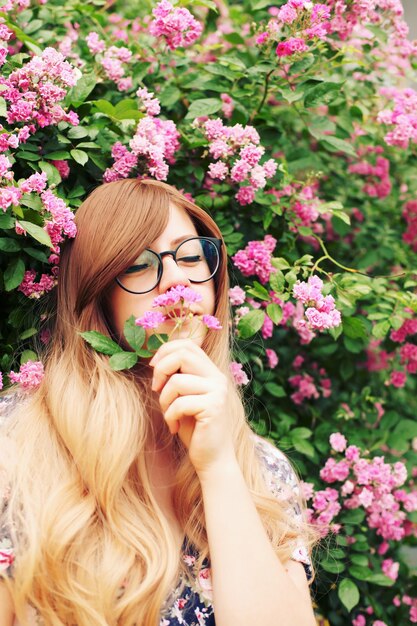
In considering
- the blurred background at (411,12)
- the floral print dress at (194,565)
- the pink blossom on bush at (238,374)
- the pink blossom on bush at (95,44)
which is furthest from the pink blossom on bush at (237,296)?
the blurred background at (411,12)

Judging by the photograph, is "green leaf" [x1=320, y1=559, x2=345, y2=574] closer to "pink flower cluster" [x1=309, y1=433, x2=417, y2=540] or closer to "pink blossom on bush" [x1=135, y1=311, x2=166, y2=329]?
"pink flower cluster" [x1=309, y1=433, x2=417, y2=540]

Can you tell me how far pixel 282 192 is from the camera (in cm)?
205

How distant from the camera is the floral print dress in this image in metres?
1.33

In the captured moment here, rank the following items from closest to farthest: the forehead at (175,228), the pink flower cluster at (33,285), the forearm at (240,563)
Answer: the forearm at (240,563) → the forehead at (175,228) → the pink flower cluster at (33,285)

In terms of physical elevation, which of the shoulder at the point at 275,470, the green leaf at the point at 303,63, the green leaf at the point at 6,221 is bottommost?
the shoulder at the point at 275,470

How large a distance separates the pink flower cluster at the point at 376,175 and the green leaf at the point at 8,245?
151 centimetres

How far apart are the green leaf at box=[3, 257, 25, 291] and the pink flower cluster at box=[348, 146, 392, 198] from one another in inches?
59.3

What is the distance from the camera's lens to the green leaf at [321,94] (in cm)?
192

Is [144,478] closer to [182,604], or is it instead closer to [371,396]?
[182,604]

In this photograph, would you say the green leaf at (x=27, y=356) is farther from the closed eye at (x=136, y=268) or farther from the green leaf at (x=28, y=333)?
the closed eye at (x=136, y=268)

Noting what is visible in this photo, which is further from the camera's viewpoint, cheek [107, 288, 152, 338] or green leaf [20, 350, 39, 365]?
green leaf [20, 350, 39, 365]

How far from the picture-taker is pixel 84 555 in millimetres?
1339

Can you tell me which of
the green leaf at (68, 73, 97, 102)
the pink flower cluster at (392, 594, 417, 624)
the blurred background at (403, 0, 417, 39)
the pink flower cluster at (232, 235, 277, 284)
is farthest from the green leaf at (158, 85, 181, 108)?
the blurred background at (403, 0, 417, 39)

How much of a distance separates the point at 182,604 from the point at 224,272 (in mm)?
744
